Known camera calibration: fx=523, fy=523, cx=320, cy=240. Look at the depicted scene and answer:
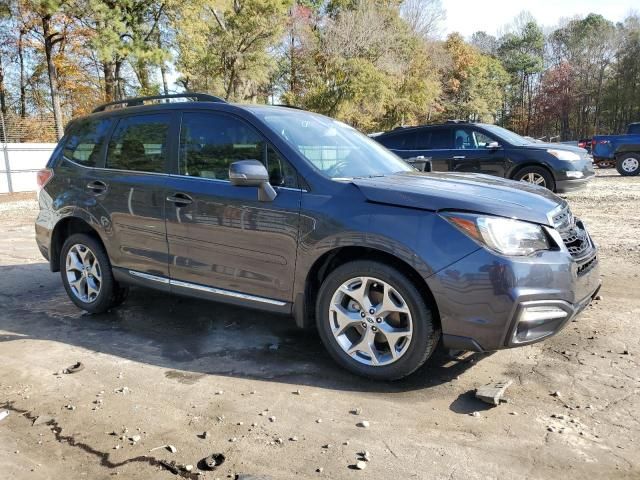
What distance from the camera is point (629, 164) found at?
17047 millimetres

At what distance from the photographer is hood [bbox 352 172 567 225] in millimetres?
3066

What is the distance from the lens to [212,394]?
3242 mm

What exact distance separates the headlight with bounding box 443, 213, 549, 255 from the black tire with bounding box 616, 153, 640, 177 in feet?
54.5

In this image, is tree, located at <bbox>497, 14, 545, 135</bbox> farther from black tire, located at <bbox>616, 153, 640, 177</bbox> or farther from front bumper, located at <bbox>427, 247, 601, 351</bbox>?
front bumper, located at <bbox>427, 247, 601, 351</bbox>

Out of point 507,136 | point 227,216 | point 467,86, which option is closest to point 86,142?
point 227,216

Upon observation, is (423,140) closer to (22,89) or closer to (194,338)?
(194,338)

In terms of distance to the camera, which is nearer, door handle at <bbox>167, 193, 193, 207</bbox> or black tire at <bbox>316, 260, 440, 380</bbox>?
black tire at <bbox>316, 260, 440, 380</bbox>

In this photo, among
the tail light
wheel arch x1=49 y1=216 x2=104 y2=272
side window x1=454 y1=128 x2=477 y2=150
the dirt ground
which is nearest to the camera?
the dirt ground

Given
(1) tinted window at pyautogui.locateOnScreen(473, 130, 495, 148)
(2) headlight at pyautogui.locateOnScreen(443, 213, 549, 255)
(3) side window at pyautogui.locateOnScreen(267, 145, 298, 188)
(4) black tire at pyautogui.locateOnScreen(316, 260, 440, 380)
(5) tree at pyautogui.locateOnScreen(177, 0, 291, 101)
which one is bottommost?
(4) black tire at pyautogui.locateOnScreen(316, 260, 440, 380)

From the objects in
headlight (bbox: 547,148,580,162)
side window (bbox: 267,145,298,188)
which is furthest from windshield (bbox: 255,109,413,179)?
headlight (bbox: 547,148,580,162)

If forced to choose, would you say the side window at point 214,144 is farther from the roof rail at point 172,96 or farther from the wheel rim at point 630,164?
the wheel rim at point 630,164

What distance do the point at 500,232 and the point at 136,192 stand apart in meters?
2.86

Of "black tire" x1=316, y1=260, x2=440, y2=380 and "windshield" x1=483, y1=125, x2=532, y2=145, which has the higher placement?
"windshield" x1=483, y1=125, x2=532, y2=145

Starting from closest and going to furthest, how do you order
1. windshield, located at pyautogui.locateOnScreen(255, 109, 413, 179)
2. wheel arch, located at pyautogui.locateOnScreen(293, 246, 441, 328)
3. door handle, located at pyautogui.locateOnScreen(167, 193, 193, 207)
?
1. wheel arch, located at pyautogui.locateOnScreen(293, 246, 441, 328)
2. windshield, located at pyautogui.locateOnScreen(255, 109, 413, 179)
3. door handle, located at pyautogui.locateOnScreen(167, 193, 193, 207)
